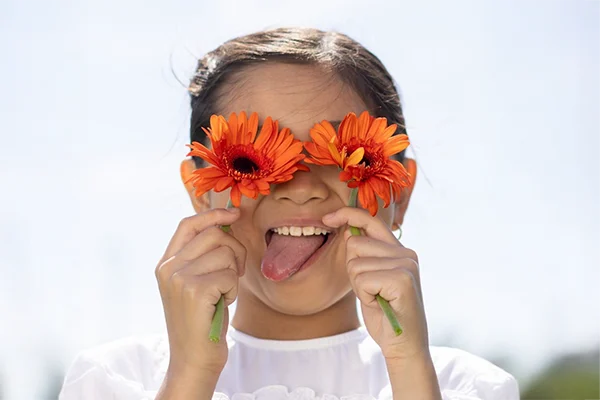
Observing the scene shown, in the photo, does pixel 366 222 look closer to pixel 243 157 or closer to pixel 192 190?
pixel 243 157

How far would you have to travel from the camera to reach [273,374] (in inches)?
106

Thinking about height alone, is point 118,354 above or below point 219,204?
below

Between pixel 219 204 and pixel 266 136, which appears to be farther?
pixel 219 204

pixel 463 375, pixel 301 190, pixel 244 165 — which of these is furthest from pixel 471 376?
pixel 244 165

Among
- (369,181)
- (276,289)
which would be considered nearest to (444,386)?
(276,289)

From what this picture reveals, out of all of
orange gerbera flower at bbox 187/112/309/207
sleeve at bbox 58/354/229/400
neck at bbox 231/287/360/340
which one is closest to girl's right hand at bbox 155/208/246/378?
orange gerbera flower at bbox 187/112/309/207

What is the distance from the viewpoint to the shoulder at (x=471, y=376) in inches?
100

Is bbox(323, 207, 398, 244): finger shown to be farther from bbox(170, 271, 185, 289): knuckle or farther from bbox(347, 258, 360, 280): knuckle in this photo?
bbox(170, 271, 185, 289): knuckle

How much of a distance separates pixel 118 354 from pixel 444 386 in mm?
1023

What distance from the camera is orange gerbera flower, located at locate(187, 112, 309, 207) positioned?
2.10m

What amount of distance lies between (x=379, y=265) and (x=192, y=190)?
0.97 m

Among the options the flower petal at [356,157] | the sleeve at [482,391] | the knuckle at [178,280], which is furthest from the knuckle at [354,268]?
the sleeve at [482,391]

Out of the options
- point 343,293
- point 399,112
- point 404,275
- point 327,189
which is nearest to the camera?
point 404,275

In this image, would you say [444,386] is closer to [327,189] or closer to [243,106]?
[327,189]
